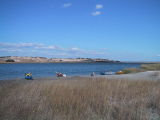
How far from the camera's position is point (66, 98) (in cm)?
547

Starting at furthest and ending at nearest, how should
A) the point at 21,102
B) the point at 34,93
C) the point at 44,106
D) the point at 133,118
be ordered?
the point at 34,93 → the point at 21,102 → the point at 44,106 → the point at 133,118

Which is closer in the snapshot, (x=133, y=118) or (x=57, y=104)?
(x=133, y=118)

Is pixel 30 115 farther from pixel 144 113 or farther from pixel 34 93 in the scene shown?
pixel 144 113

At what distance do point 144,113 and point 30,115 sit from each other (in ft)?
10.6

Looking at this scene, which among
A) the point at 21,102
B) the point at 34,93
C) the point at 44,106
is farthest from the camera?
the point at 34,93

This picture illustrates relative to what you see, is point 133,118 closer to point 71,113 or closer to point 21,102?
point 71,113

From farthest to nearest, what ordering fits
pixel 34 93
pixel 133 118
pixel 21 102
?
pixel 34 93
pixel 21 102
pixel 133 118

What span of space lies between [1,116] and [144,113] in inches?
158

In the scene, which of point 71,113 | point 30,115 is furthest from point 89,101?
point 30,115

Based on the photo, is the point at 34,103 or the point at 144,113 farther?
the point at 34,103

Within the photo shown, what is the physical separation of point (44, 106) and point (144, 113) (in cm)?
300

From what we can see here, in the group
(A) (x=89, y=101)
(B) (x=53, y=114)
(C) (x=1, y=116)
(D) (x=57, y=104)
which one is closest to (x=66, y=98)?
(D) (x=57, y=104)

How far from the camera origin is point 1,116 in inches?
170

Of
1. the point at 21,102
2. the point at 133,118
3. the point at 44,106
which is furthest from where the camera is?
the point at 21,102
